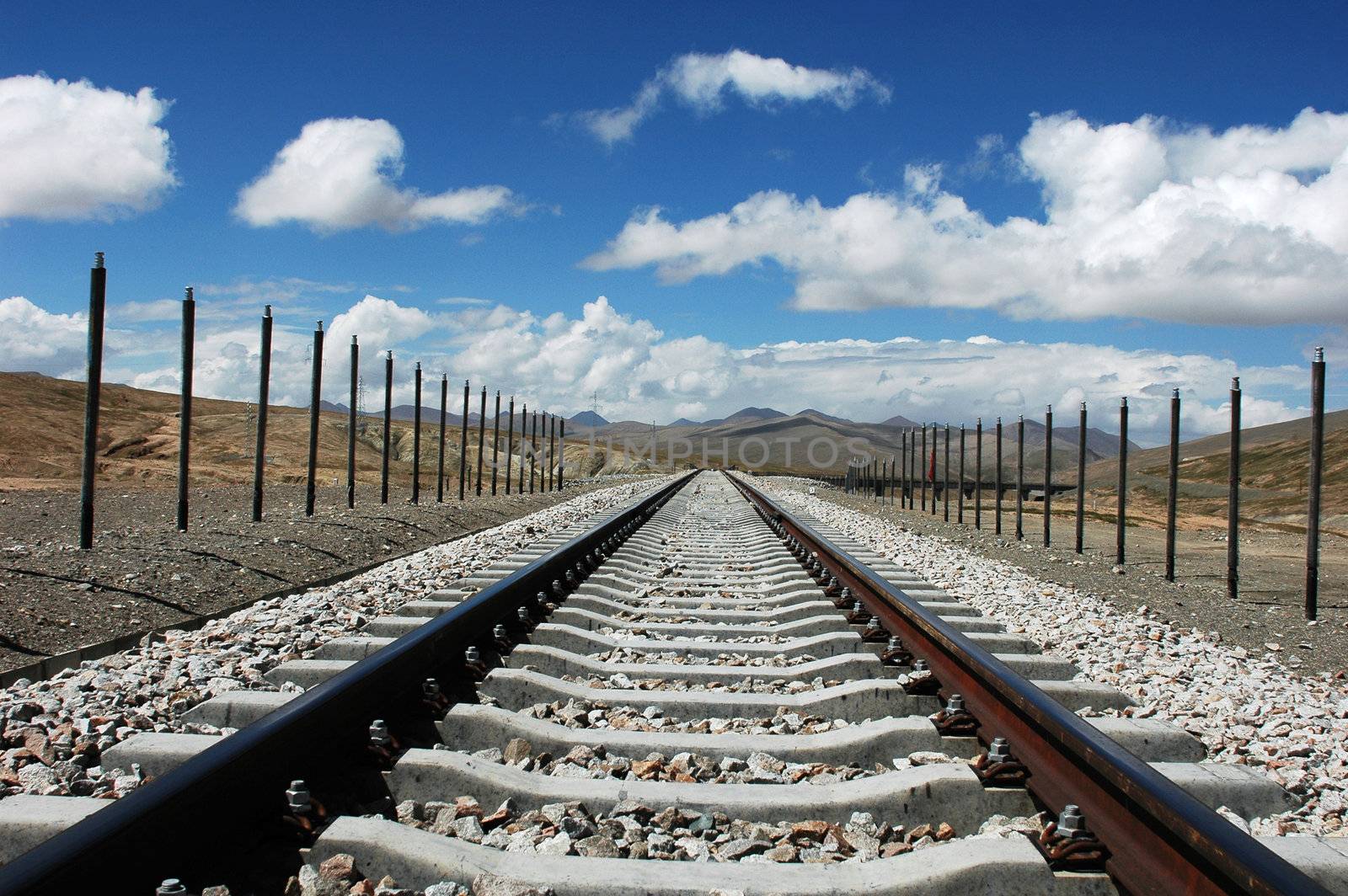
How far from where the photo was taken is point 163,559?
8.96 meters

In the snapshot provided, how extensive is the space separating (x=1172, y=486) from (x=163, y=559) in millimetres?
11570

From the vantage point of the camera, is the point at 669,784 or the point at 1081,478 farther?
the point at 1081,478

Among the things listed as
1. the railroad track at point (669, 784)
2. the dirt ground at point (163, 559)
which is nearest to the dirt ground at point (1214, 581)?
the railroad track at point (669, 784)

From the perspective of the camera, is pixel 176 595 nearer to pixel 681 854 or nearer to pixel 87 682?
pixel 87 682

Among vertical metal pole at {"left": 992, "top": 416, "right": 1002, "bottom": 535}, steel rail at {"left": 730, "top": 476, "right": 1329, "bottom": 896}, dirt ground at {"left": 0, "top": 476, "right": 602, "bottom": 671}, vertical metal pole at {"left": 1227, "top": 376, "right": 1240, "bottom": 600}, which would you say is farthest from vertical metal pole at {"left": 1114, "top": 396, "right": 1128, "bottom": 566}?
steel rail at {"left": 730, "top": 476, "right": 1329, "bottom": 896}

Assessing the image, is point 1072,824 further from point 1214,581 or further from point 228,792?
point 1214,581

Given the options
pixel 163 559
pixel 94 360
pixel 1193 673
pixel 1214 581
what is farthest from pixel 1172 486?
pixel 94 360

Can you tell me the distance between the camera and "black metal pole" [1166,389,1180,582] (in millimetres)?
12141

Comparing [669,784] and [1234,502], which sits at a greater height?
[1234,502]

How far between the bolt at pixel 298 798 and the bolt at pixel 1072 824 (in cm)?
180

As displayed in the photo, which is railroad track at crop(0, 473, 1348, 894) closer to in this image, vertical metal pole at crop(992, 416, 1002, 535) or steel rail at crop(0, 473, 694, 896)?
steel rail at crop(0, 473, 694, 896)

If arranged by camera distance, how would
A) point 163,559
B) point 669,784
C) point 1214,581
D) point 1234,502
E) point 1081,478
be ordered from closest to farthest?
point 669,784, point 163,559, point 1234,502, point 1214,581, point 1081,478

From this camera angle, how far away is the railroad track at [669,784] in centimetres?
216

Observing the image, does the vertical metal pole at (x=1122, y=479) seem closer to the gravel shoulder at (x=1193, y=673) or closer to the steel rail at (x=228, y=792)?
the gravel shoulder at (x=1193, y=673)
